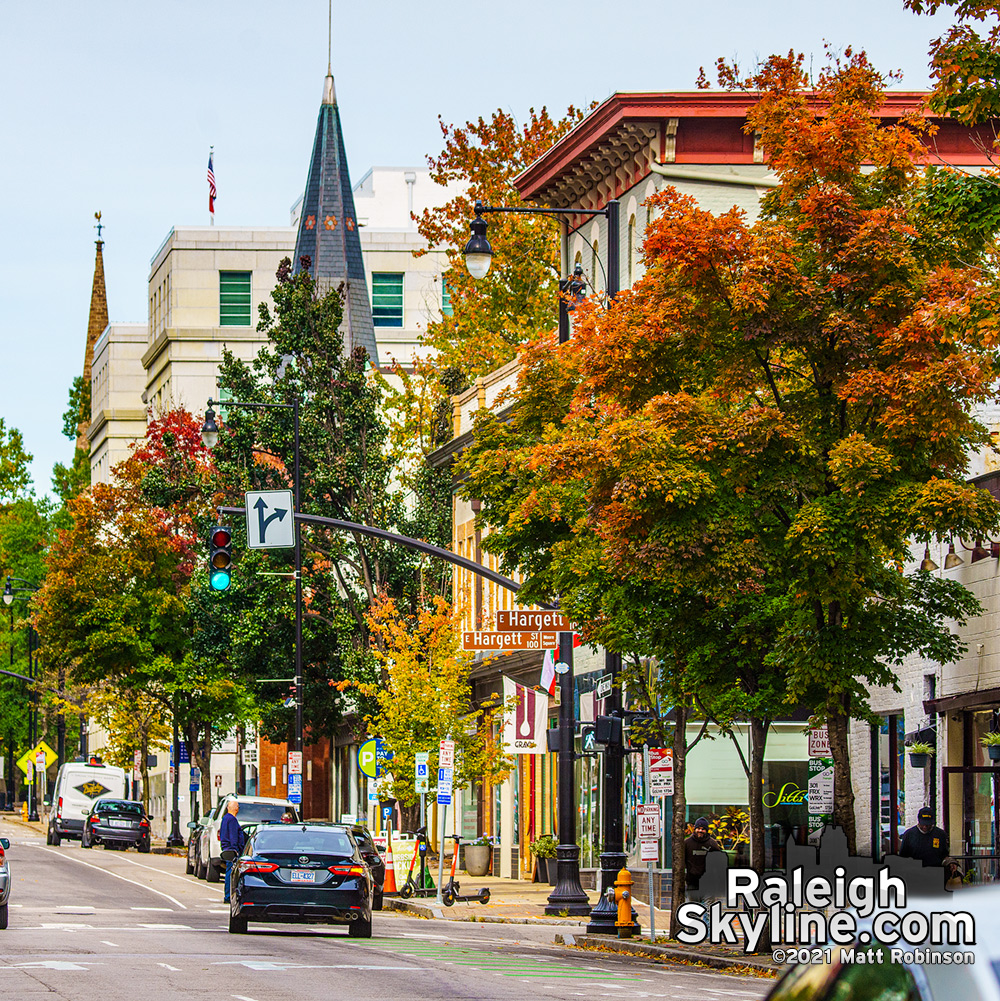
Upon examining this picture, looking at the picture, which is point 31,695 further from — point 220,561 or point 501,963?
point 501,963

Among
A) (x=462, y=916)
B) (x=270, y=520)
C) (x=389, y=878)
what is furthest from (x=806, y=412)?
(x=389, y=878)

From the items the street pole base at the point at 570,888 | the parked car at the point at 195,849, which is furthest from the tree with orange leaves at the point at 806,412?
the parked car at the point at 195,849

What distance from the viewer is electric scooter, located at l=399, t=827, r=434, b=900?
1435 inches

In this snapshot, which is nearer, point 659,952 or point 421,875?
point 659,952

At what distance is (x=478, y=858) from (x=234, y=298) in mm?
54565

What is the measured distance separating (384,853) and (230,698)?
928 inches

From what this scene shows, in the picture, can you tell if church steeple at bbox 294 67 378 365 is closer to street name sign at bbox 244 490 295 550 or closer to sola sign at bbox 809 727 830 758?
street name sign at bbox 244 490 295 550

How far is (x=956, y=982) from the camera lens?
12.1 feet

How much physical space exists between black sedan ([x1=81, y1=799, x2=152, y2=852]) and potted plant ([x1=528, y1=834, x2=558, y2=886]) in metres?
18.8

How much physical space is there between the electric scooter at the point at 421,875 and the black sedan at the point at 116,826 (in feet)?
77.9

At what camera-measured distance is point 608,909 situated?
25.4 metres

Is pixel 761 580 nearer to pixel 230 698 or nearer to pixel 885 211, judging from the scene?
pixel 885 211

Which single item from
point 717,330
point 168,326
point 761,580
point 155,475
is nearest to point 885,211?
point 717,330

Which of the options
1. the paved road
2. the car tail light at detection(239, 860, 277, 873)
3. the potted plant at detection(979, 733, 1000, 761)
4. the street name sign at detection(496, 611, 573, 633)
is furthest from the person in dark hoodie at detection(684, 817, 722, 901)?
the car tail light at detection(239, 860, 277, 873)
